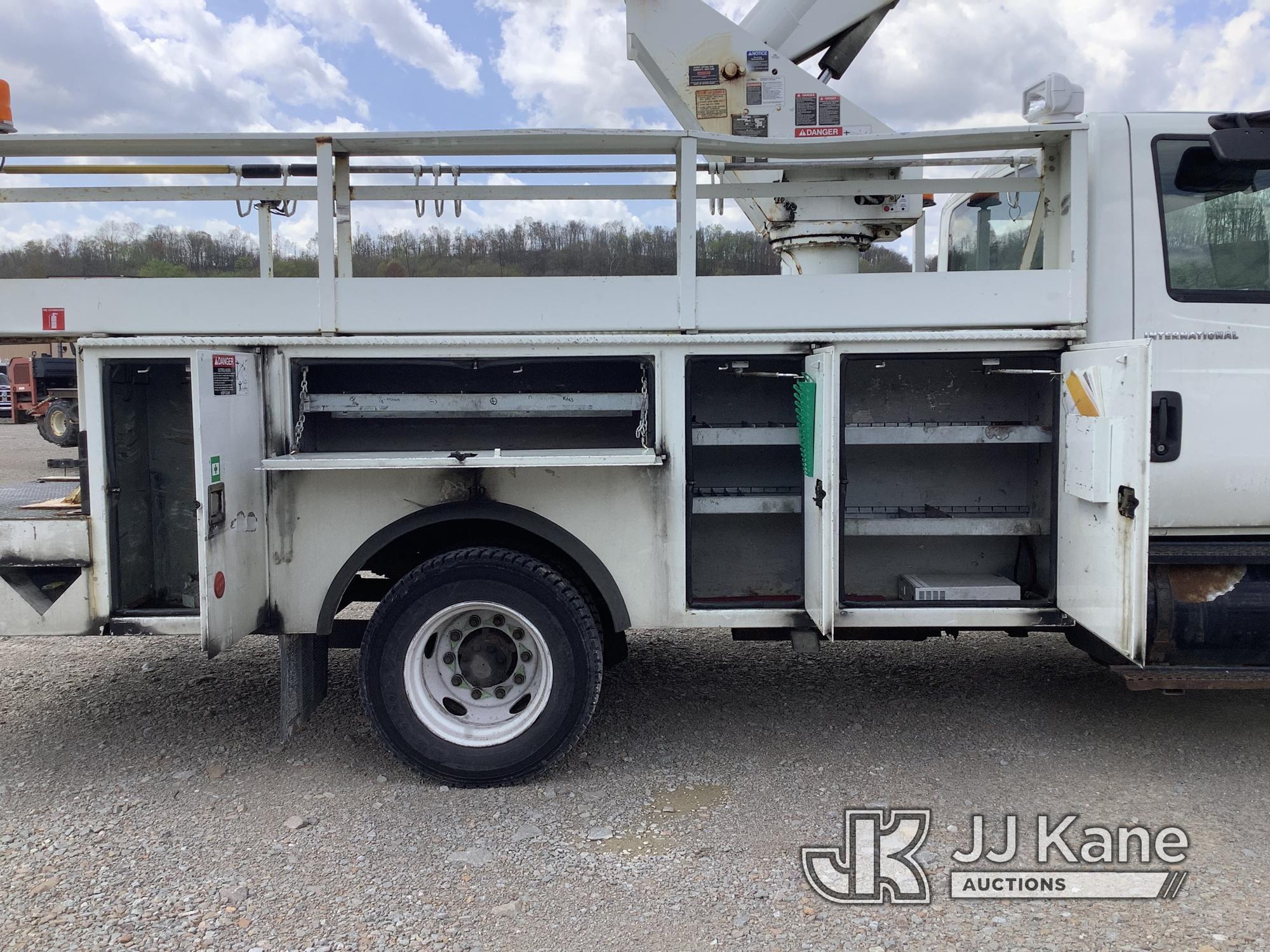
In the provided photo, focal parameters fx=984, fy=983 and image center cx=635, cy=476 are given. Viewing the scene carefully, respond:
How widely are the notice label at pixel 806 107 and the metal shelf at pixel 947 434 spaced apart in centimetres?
160

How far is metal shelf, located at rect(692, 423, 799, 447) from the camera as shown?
4.05m

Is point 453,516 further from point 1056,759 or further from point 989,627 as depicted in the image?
point 1056,759

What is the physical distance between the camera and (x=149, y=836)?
136 inches

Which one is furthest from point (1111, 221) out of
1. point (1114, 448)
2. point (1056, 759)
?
point (1056, 759)

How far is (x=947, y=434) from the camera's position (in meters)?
4.04

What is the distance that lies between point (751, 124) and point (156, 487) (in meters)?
3.16

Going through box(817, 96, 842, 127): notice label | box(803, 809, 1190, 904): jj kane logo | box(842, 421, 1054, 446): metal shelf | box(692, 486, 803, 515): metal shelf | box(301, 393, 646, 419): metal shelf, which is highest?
box(817, 96, 842, 127): notice label

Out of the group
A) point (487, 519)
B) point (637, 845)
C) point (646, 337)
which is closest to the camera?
point (637, 845)

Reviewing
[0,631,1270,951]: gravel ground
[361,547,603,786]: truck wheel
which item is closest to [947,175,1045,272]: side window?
[0,631,1270,951]: gravel ground

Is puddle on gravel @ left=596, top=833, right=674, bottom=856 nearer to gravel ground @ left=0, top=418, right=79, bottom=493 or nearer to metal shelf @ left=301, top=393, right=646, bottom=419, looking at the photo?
metal shelf @ left=301, top=393, right=646, bottom=419

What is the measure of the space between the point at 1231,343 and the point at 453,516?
3.12 meters

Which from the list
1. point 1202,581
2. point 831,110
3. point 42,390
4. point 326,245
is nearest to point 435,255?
point 326,245

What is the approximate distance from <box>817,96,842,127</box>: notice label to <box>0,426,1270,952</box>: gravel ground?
9.08 feet

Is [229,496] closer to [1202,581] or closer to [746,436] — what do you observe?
[746,436]
